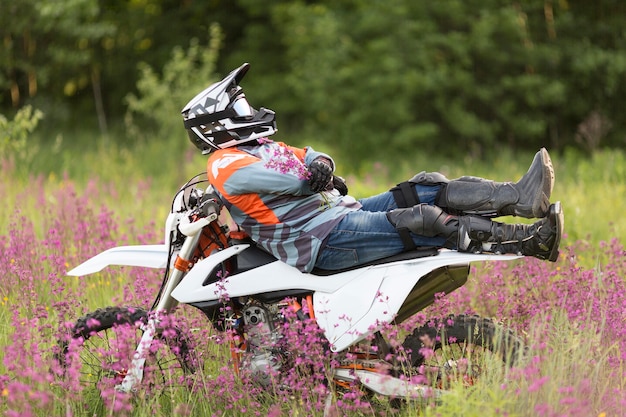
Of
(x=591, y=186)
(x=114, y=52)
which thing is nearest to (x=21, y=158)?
(x=591, y=186)

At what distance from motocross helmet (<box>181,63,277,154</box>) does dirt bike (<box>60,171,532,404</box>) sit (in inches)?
10.3

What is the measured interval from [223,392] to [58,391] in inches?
29.8

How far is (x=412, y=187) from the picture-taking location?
4555mm

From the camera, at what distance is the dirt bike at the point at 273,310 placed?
13.6 feet

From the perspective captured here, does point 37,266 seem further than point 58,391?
Yes

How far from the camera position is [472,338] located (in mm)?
4160

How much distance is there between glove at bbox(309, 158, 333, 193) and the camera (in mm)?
4270

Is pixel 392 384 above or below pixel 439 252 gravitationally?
below

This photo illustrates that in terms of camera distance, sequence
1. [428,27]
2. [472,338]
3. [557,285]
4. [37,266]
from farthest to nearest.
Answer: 1. [428,27]
2. [37,266]
3. [557,285]
4. [472,338]

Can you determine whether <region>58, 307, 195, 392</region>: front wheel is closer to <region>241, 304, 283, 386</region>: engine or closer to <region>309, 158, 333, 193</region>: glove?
<region>241, 304, 283, 386</region>: engine

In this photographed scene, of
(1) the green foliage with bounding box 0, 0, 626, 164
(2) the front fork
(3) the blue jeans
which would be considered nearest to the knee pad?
(3) the blue jeans

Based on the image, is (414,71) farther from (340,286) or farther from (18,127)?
(340,286)

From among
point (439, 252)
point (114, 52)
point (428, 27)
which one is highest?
point (114, 52)

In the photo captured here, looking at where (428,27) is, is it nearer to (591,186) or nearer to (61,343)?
(591,186)
